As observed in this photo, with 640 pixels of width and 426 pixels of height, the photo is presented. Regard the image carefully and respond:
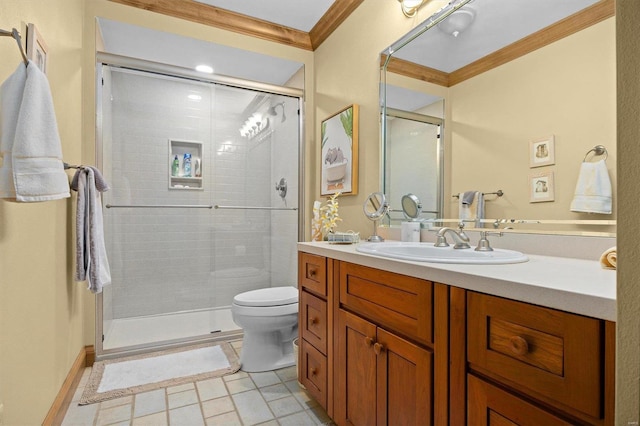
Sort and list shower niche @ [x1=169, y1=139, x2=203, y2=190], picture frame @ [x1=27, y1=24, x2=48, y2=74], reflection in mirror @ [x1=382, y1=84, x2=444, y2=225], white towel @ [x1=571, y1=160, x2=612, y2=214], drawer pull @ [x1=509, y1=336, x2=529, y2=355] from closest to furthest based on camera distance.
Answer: drawer pull @ [x1=509, y1=336, x2=529, y2=355], white towel @ [x1=571, y1=160, x2=612, y2=214], picture frame @ [x1=27, y1=24, x2=48, y2=74], reflection in mirror @ [x1=382, y1=84, x2=444, y2=225], shower niche @ [x1=169, y1=139, x2=203, y2=190]

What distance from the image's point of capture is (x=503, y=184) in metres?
1.38

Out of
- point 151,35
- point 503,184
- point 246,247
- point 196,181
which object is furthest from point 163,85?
point 503,184

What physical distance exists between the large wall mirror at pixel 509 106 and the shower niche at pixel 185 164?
1834mm

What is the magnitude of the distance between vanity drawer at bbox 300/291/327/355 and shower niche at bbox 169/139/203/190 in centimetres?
173

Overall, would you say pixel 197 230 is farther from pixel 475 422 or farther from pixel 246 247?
pixel 475 422

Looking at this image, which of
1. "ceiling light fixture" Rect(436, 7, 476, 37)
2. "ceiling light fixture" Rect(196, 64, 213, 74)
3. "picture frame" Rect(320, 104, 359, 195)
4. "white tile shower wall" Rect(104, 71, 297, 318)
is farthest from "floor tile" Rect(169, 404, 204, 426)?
"ceiling light fixture" Rect(196, 64, 213, 74)

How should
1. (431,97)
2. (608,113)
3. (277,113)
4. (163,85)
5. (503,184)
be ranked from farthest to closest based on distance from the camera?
(277,113) < (163,85) < (431,97) < (503,184) < (608,113)

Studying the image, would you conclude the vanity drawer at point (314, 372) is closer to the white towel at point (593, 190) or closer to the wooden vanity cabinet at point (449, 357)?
the wooden vanity cabinet at point (449, 357)

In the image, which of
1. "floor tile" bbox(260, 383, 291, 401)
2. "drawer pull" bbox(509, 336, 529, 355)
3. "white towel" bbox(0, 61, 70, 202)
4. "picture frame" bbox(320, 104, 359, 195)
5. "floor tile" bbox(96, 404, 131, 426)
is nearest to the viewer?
"drawer pull" bbox(509, 336, 529, 355)

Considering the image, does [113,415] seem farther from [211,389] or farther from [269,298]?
[269,298]

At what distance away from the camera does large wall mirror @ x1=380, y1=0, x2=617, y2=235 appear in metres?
1.11

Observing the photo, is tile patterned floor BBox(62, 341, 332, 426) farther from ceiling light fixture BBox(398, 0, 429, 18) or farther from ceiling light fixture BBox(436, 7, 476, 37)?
ceiling light fixture BBox(398, 0, 429, 18)

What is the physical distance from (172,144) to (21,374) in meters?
2.13

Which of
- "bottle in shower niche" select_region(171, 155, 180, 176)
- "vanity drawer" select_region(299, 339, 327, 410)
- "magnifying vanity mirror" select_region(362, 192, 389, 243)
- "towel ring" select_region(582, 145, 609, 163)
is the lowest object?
"vanity drawer" select_region(299, 339, 327, 410)
